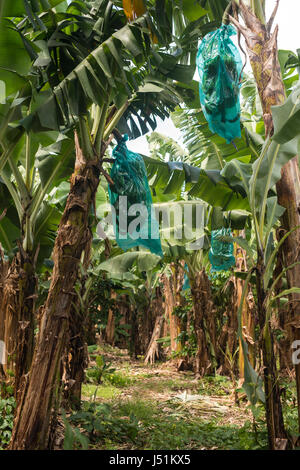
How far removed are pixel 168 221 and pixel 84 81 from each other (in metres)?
2.89

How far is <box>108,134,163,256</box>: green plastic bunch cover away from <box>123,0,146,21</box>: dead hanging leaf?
3.04 feet

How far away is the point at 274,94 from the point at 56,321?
240 centimetres

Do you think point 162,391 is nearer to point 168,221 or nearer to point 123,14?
point 168,221

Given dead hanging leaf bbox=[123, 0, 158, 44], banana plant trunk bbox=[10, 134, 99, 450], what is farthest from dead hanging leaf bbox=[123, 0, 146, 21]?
banana plant trunk bbox=[10, 134, 99, 450]

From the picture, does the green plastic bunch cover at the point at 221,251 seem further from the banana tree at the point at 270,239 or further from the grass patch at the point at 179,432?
the grass patch at the point at 179,432

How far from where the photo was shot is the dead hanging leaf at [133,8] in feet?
8.93

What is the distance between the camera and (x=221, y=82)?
2.59 meters

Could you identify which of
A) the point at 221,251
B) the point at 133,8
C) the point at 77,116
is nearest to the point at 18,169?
the point at 77,116

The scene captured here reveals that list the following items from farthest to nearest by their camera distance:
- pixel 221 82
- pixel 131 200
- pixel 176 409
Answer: pixel 176 409 < pixel 131 200 < pixel 221 82

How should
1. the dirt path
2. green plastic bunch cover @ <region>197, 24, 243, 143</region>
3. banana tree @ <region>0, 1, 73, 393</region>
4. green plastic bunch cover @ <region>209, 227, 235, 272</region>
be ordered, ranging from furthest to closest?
green plastic bunch cover @ <region>209, 227, 235, 272</region>, the dirt path, banana tree @ <region>0, 1, 73, 393</region>, green plastic bunch cover @ <region>197, 24, 243, 143</region>

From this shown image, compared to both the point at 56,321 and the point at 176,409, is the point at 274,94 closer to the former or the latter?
the point at 56,321

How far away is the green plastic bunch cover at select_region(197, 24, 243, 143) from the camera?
102 inches

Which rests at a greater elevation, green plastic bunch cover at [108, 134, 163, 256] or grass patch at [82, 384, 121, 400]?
green plastic bunch cover at [108, 134, 163, 256]

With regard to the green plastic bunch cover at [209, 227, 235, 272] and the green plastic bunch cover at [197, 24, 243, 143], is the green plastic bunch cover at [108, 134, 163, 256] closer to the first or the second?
the green plastic bunch cover at [197, 24, 243, 143]
